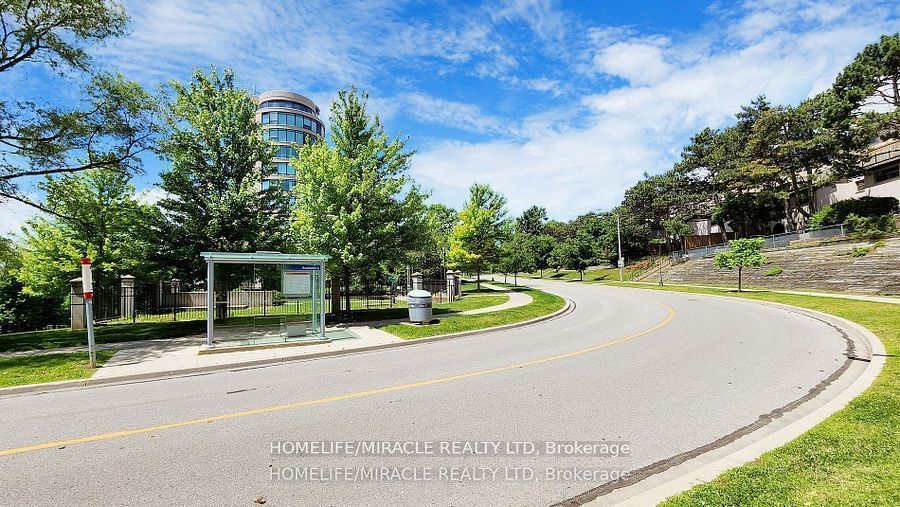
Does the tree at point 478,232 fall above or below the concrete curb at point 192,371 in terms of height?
above

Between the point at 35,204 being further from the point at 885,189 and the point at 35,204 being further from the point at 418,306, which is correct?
the point at 885,189

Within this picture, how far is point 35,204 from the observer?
14047mm

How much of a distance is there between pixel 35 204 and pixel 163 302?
420 inches

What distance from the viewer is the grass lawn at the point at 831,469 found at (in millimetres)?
3131

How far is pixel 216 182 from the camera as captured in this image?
622 inches

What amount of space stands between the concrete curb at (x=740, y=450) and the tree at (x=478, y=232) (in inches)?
1042

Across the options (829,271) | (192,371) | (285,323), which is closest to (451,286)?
(285,323)

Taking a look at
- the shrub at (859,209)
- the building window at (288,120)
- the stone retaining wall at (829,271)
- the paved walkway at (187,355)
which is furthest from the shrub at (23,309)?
the shrub at (859,209)

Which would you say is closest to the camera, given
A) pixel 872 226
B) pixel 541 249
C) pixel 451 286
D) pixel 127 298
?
pixel 127 298

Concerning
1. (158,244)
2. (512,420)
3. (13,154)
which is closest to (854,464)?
(512,420)

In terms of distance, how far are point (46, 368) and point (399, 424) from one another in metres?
8.81

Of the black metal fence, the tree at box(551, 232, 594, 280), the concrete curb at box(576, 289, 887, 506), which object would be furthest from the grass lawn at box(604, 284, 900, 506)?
the tree at box(551, 232, 594, 280)

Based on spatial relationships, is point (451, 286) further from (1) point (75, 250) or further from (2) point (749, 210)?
(2) point (749, 210)

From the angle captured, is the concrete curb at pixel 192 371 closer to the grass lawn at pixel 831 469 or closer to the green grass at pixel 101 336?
the green grass at pixel 101 336
